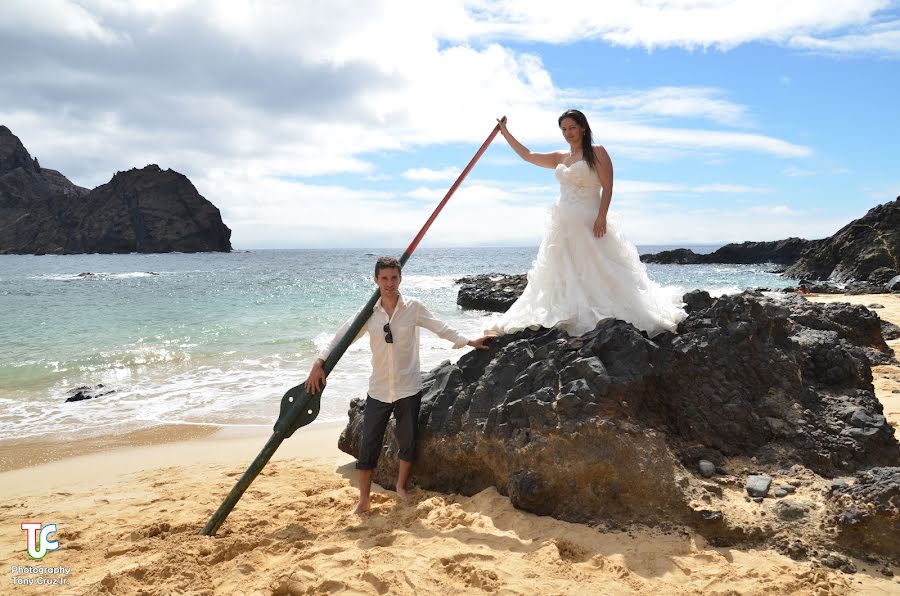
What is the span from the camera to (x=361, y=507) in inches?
167

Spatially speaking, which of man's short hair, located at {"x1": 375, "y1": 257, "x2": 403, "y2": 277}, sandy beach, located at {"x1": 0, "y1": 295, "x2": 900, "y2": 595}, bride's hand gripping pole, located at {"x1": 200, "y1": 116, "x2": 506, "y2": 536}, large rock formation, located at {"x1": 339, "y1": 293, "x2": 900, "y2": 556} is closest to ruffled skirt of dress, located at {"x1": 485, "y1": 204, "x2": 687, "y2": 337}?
large rock formation, located at {"x1": 339, "y1": 293, "x2": 900, "y2": 556}

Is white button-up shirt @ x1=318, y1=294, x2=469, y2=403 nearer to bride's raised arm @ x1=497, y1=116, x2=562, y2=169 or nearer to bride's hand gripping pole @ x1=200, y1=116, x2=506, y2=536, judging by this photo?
bride's hand gripping pole @ x1=200, y1=116, x2=506, y2=536

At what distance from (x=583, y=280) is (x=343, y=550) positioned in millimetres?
2741

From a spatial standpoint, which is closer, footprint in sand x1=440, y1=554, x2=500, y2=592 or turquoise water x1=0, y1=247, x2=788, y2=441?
footprint in sand x1=440, y1=554, x2=500, y2=592

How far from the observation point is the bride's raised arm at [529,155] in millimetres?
5342

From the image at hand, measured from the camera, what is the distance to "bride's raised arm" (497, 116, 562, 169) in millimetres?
5342

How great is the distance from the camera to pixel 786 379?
430cm

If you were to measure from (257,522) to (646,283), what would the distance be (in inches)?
138

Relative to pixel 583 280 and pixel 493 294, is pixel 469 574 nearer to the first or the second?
pixel 583 280

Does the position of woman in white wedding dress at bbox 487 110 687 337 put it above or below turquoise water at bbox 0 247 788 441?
above

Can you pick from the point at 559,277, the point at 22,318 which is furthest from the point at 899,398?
the point at 22,318

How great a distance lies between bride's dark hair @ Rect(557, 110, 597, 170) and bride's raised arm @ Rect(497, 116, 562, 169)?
13.2 inches

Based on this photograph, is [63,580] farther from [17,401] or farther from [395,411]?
[17,401]
